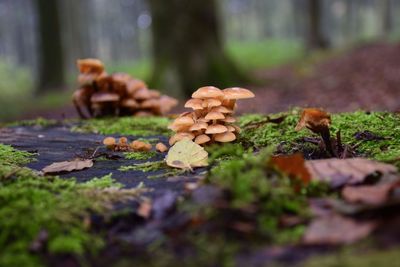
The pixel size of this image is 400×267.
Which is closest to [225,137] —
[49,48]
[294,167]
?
[294,167]

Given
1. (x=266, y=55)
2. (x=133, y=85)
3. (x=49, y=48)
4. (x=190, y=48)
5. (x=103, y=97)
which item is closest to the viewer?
(x=103, y=97)

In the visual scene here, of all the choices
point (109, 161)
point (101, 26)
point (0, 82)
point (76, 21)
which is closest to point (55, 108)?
point (0, 82)

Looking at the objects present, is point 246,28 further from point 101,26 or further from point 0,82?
point 0,82

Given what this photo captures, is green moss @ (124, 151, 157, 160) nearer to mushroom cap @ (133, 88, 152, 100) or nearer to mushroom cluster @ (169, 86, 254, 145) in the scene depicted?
mushroom cluster @ (169, 86, 254, 145)

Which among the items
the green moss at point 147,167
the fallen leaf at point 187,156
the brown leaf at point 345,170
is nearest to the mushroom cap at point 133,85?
the green moss at point 147,167

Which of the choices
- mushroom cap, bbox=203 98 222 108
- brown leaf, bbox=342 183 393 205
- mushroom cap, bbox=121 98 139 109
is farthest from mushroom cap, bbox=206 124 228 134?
mushroom cap, bbox=121 98 139 109

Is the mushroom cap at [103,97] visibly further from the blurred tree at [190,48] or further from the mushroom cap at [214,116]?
the blurred tree at [190,48]

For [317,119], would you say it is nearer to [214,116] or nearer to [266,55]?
[214,116]
